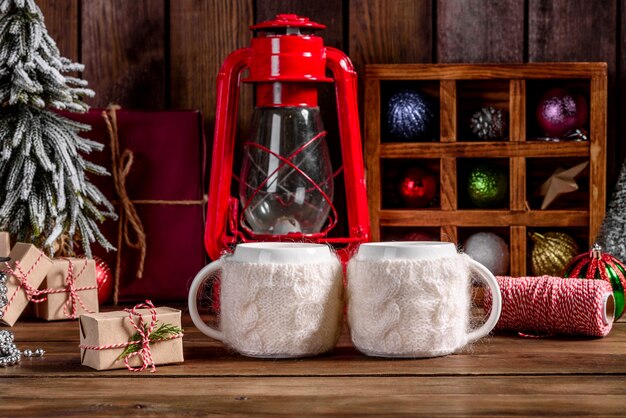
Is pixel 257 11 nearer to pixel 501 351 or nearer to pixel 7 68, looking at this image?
pixel 7 68

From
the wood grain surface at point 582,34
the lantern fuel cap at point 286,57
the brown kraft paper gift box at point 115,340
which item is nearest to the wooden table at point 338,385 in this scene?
the brown kraft paper gift box at point 115,340

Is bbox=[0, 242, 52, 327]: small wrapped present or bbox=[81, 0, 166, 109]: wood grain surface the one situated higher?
bbox=[81, 0, 166, 109]: wood grain surface

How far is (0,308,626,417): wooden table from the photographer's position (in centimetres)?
64

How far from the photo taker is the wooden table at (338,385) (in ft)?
2.10

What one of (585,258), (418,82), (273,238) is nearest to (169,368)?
(273,238)

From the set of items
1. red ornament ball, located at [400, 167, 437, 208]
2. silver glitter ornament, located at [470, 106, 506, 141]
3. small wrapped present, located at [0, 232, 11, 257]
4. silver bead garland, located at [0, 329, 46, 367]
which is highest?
silver glitter ornament, located at [470, 106, 506, 141]

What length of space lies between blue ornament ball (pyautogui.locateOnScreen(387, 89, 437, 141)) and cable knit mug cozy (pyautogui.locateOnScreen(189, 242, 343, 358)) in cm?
45

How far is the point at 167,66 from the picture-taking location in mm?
1329

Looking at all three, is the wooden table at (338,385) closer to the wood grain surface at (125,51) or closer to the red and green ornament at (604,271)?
the red and green ornament at (604,271)

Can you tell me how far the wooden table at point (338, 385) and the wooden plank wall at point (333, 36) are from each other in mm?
558

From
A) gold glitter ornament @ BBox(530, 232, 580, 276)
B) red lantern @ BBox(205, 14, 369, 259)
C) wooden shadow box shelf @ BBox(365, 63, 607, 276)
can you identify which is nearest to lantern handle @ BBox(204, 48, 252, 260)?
red lantern @ BBox(205, 14, 369, 259)

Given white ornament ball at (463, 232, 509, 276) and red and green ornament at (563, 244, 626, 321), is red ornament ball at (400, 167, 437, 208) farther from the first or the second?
red and green ornament at (563, 244, 626, 321)

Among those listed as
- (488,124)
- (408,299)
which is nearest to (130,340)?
(408,299)

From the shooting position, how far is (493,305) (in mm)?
817
